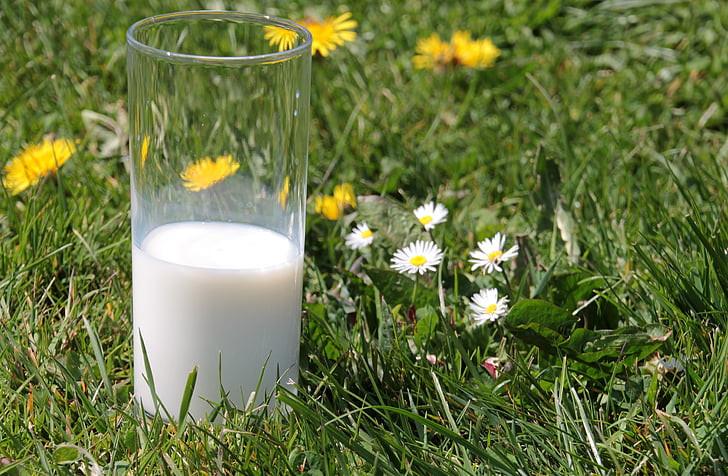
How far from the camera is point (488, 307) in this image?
160cm

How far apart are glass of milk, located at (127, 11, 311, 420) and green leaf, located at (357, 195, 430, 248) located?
0.43m

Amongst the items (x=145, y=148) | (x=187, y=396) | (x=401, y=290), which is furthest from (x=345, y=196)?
(x=187, y=396)

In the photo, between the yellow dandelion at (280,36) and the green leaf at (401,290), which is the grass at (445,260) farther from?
the yellow dandelion at (280,36)

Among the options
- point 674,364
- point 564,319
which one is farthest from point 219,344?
point 674,364

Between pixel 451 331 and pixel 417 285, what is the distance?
0.66ft

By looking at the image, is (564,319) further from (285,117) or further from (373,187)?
(373,187)

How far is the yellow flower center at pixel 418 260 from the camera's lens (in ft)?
5.52

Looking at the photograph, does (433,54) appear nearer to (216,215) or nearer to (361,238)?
(361,238)

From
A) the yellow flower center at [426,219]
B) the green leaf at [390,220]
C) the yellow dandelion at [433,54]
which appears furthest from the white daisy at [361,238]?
the yellow dandelion at [433,54]

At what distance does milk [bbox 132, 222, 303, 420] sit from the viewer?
1.33m

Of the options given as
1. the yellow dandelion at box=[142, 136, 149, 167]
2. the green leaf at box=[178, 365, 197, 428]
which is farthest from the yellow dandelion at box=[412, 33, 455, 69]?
the green leaf at box=[178, 365, 197, 428]

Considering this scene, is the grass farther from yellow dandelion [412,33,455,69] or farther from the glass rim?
the glass rim

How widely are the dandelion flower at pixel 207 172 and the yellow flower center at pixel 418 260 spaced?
0.42m

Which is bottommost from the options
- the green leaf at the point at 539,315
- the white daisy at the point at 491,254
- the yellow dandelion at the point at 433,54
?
the green leaf at the point at 539,315
